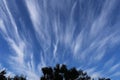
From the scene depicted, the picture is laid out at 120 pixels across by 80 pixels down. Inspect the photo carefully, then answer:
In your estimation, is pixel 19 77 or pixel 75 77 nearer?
pixel 75 77

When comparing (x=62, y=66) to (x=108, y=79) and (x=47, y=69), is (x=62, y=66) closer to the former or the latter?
(x=47, y=69)

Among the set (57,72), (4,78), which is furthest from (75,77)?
(4,78)

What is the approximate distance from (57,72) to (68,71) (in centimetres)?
324

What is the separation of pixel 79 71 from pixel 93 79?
4.66 metres

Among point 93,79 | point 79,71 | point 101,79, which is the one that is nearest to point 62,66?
point 79,71

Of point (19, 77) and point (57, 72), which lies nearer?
point (57, 72)

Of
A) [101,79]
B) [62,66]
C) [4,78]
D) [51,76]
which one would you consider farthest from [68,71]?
[4,78]

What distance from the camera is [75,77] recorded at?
44.7 m

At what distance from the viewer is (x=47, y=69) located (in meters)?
45.2

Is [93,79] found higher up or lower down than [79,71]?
lower down

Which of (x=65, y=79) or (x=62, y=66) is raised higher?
(x=62, y=66)

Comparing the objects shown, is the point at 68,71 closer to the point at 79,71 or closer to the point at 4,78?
the point at 79,71

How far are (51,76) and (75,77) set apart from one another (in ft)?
23.0

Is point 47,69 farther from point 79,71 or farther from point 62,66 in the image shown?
point 79,71
